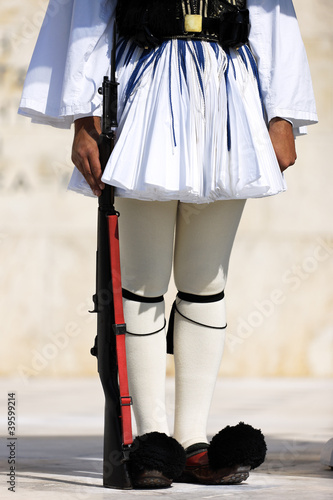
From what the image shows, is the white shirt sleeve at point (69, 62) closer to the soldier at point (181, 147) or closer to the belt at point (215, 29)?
the soldier at point (181, 147)

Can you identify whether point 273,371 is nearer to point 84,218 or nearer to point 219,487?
point 84,218

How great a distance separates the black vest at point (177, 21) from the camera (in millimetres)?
1653

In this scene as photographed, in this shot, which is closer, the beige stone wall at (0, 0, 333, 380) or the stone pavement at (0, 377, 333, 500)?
the stone pavement at (0, 377, 333, 500)

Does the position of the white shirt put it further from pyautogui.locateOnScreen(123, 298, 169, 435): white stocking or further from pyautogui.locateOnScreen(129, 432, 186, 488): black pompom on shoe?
pyautogui.locateOnScreen(129, 432, 186, 488): black pompom on shoe

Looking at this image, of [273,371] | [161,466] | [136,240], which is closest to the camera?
[161,466]

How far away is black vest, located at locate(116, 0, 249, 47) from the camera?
65.1 inches

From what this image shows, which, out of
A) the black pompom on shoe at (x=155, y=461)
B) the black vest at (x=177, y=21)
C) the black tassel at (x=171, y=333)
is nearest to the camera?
the black pompom on shoe at (x=155, y=461)

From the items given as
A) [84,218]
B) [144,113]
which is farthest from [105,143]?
[84,218]

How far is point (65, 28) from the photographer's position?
172 centimetres

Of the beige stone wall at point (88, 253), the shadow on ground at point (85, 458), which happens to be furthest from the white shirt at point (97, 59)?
the beige stone wall at point (88, 253)

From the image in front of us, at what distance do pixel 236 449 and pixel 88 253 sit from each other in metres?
2.10

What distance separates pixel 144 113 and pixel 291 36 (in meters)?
0.35

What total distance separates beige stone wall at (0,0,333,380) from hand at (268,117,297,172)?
1.90 meters

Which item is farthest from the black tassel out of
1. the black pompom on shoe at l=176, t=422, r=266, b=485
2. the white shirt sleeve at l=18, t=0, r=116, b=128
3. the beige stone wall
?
the beige stone wall
